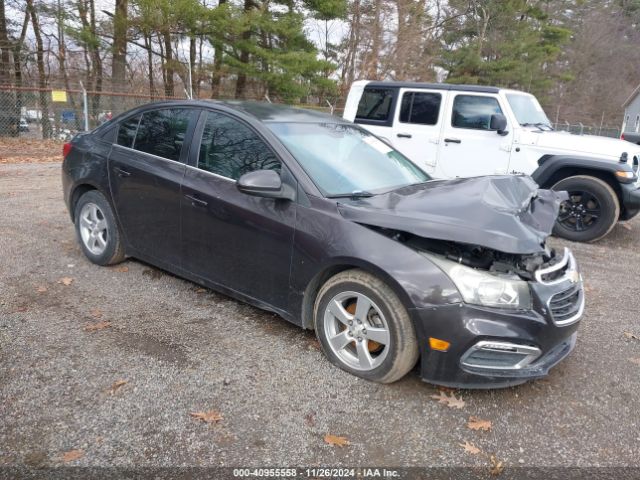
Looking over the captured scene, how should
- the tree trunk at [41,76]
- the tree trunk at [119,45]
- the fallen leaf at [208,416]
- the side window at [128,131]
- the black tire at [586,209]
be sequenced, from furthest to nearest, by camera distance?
the tree trunk at [119,45]
the tree trunk at [41,76]
the black tire at [586,209]
the side window at [128,131]
the fallen leaf at [208,416]

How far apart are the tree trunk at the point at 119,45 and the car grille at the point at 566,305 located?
17.6 meters

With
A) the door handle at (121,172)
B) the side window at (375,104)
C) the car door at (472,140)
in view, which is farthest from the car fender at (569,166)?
the door handle at (121,172)

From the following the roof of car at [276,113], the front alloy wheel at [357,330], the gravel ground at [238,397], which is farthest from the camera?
the roof of car at [276,113]

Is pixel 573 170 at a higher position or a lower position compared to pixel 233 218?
higher

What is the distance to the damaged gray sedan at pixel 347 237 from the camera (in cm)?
272

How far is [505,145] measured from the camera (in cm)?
717

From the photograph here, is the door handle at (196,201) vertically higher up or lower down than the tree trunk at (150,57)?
lower down

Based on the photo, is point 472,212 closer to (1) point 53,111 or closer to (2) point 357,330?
(2) point 357,330

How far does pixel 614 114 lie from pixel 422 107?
49.7m

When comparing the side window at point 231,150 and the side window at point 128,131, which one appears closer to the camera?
the side window at point 231,150

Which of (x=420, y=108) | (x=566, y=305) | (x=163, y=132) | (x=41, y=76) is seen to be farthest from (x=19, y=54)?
(x=566, y=305)

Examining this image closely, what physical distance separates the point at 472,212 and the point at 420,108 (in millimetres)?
5370

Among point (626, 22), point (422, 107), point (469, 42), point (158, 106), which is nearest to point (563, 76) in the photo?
point (469, 42)

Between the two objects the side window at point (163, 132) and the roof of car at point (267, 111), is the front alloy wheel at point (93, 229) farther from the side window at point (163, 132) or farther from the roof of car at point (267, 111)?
the roof of car at point (267, 111)
